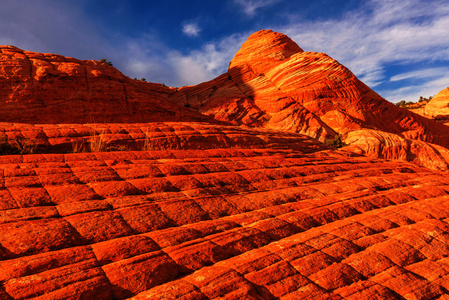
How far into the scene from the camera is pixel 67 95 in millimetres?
17062

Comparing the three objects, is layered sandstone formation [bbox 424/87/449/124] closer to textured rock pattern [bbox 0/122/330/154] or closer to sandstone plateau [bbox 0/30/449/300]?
sandstone plateau [bbox 0/30/449/300]

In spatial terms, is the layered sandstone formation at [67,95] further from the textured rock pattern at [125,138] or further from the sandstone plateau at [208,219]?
the sandstone plateau at [208,219]

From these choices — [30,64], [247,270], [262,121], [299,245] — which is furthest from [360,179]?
[30,64]

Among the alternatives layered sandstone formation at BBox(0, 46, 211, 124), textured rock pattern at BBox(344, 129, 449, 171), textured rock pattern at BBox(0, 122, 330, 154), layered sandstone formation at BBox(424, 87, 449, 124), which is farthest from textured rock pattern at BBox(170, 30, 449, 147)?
textured rock pattern at BBox(0, 122, 330, 154)

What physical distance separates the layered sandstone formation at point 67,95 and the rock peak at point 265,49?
14915 mm

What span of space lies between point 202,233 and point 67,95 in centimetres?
1658

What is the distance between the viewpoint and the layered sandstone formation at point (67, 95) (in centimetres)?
1569

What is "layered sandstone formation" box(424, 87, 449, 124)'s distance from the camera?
3781 centimetres

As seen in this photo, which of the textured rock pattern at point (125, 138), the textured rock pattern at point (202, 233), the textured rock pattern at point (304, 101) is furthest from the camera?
the textured rock pattern at point (304, 101)

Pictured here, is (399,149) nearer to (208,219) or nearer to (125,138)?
(125,138)

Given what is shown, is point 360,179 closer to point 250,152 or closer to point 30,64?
point 250,152

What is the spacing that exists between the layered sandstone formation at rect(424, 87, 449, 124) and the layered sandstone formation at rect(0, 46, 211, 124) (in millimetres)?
36356

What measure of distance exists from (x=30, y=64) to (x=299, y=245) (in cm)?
1963

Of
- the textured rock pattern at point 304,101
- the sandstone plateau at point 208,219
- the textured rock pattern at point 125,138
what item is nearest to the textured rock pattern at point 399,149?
the textured rock pattern at point 304,101
